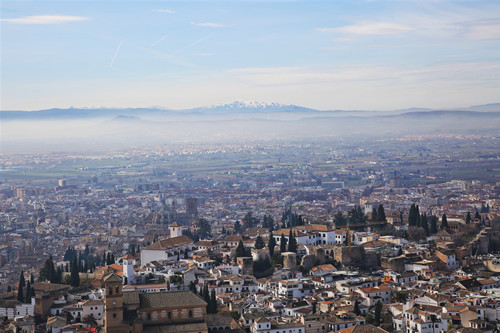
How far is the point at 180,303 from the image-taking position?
82.8ft

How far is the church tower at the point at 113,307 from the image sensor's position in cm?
2436

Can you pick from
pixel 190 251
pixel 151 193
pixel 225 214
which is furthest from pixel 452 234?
pixel 151 193

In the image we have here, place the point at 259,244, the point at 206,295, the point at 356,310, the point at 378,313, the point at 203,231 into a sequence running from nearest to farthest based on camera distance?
1. the point at 378,313
2. the point at 356,310
3. the point at 206,295
4. the point at 259,244
5. the point at 203,231

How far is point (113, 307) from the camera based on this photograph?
24.4 meters

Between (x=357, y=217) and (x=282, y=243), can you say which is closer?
(x=282, y=243)

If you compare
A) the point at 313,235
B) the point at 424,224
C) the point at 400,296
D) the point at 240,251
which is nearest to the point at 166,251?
the point at 240,251

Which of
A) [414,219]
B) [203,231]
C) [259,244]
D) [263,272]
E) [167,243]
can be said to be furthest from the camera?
[203,231]

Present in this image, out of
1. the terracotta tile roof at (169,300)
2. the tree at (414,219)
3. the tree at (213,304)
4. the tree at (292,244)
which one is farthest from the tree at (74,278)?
the tree at (414,219)

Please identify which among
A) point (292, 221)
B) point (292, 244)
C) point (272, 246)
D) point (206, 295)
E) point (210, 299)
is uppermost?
point (292, 244)

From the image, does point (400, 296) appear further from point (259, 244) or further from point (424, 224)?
point (424, 224)

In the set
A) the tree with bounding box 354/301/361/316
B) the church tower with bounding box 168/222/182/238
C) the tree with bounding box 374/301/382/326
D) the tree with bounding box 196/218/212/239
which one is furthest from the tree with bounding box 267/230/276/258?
the tree with bounding box 196/218/212/239

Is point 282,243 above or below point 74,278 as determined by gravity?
above

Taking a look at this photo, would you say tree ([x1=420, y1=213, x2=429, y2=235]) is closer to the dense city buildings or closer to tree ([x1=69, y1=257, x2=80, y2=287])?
the dense city buildings

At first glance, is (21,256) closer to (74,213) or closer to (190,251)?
(190,251)
